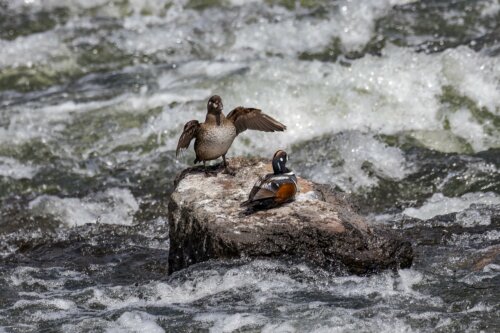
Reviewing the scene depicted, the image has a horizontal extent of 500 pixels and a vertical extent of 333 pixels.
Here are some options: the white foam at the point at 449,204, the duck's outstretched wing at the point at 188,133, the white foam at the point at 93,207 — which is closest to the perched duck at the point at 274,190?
the duck's outstretched wing at the point at 188,133

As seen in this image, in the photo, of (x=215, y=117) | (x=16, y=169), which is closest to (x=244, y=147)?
(x=16, y=169)

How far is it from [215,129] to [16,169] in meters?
3.71

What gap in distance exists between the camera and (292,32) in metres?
12.4

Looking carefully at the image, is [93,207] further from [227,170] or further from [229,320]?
[229,320]

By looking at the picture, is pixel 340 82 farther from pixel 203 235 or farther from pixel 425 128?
pixel 203 235

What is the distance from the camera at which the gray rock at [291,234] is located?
6.10 meters

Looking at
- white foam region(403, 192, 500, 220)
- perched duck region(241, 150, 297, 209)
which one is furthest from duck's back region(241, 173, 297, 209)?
white foam region(403, 192, 500, 220)

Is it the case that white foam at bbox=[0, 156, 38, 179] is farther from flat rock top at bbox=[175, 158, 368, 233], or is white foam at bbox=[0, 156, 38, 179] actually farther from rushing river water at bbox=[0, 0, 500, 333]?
flat rock top at bbox=[175, 158, 368, 233]

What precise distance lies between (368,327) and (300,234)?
819mm

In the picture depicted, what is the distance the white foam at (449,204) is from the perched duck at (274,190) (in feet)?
7.13

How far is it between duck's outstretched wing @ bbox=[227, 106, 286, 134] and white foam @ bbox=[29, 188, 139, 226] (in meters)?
2.03

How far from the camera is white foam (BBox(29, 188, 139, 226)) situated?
29.4ft

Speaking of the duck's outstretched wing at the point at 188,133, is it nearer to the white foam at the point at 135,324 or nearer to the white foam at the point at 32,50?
the white foam at the point at 135,324

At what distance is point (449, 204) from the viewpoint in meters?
8.51
